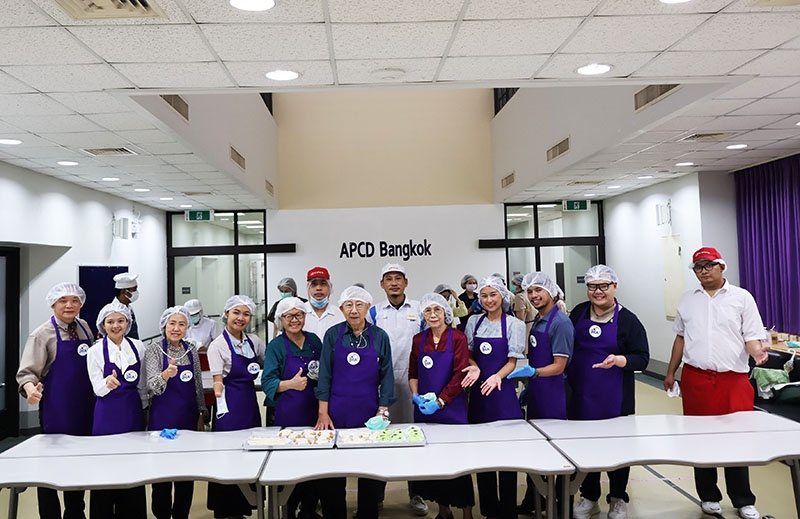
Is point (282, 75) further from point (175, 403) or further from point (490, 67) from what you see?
point (175, 403)

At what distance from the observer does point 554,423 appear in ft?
11.4

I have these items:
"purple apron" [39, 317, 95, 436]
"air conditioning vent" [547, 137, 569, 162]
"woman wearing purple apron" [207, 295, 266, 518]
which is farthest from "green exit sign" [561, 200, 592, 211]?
"purple apron" [39, 317, 95, 436]

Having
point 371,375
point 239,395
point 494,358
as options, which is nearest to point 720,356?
point 494,358

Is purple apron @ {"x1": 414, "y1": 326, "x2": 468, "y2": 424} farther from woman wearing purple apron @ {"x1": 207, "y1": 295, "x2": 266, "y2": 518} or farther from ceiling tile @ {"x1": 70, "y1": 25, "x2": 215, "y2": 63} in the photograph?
ceiling tile @ {"x1": 70, "y1": 25, "x2": 215, "y2": 63}

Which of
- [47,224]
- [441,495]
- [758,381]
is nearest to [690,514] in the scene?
[441,495]

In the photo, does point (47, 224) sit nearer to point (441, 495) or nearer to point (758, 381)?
point (441, 495)

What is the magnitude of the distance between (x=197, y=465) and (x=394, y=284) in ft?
6.29

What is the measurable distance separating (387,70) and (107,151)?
3019mm

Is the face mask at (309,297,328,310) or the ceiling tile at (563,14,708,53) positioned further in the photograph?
the face mask at (309,297,328,310)

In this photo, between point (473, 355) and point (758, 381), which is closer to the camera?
point (473, 355)

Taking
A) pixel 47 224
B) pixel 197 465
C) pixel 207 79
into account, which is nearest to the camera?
pixel 197 465

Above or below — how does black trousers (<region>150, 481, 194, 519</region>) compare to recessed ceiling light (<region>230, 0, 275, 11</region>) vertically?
below

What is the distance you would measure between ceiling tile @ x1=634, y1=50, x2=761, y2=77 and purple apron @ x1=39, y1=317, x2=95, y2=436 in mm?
4099

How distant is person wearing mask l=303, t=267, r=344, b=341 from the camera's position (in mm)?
4738
